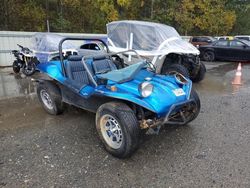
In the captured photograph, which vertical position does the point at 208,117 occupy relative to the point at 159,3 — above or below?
below

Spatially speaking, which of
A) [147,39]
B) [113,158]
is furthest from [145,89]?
[147,39]

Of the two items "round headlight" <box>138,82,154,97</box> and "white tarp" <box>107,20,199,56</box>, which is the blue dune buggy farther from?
"white tarp" <box>107,20,199,56</box>

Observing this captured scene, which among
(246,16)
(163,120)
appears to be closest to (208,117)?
(163,120)

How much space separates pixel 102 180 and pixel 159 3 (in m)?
25.1

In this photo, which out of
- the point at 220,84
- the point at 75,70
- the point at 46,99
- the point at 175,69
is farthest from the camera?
the point at 220,84

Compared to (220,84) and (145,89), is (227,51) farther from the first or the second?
(145,89)

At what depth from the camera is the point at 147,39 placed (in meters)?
7.80

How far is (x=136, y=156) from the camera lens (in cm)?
358

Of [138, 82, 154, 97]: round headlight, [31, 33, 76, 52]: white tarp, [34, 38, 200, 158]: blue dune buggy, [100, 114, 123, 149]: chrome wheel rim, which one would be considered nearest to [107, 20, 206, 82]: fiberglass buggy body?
[31, 33, 76, 52]: white tarp

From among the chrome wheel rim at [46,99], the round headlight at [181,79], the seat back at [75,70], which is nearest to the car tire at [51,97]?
the chrome wheel rim at [46,99]

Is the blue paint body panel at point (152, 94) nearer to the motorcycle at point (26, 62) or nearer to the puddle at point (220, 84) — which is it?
the puddle at point (220, 84)

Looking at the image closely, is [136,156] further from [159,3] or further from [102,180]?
[159,3]

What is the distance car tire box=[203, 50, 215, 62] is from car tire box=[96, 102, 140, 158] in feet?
42.0

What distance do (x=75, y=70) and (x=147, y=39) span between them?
3.65 meters
